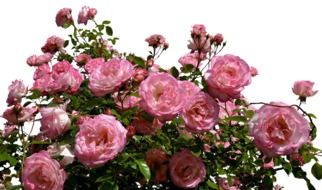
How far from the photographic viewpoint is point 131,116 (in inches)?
95.8

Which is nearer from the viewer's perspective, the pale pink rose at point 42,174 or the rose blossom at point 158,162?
the pale pink rose at point 42,174

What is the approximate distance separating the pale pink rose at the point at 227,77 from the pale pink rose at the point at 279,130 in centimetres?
14

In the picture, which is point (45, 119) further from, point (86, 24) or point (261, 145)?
point (86, 24)

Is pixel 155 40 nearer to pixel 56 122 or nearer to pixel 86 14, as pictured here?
pixel 86 14

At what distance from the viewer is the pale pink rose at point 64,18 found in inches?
143

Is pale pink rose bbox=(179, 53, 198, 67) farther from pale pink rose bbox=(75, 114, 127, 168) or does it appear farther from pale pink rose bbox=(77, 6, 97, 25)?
pale pink rose bbox=(75, 114, 127, 168)

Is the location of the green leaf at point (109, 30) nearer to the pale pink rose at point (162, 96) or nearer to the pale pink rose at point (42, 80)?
the pale pink rose at point (42, 80)

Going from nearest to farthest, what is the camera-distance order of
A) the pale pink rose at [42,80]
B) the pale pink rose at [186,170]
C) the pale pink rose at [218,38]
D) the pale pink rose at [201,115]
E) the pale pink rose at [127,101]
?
1. the pale pink rose at [201,115]
2. the pale pink rose at [186,170]
3. the pale pink rose at [127,101]
4. the pale pink rose at [42,80]
5. the pale pink rose at [218,38]

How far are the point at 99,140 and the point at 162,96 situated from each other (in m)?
0.27

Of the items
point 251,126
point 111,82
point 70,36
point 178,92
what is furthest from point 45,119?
point 70,36

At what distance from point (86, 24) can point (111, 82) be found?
4.66 feet

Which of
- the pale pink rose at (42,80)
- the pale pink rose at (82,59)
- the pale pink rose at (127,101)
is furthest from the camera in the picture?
the pale pink rose at (82,59)

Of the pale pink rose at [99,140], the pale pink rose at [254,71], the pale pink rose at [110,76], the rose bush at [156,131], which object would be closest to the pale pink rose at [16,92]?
the rose bush at [156,131]

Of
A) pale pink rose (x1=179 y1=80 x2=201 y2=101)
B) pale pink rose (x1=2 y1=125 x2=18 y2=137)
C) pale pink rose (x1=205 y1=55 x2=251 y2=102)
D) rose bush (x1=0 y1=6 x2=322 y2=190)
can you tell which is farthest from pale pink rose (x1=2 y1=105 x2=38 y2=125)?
pale pink rose (x1=205 y1=55 x2=251 y2=102)
